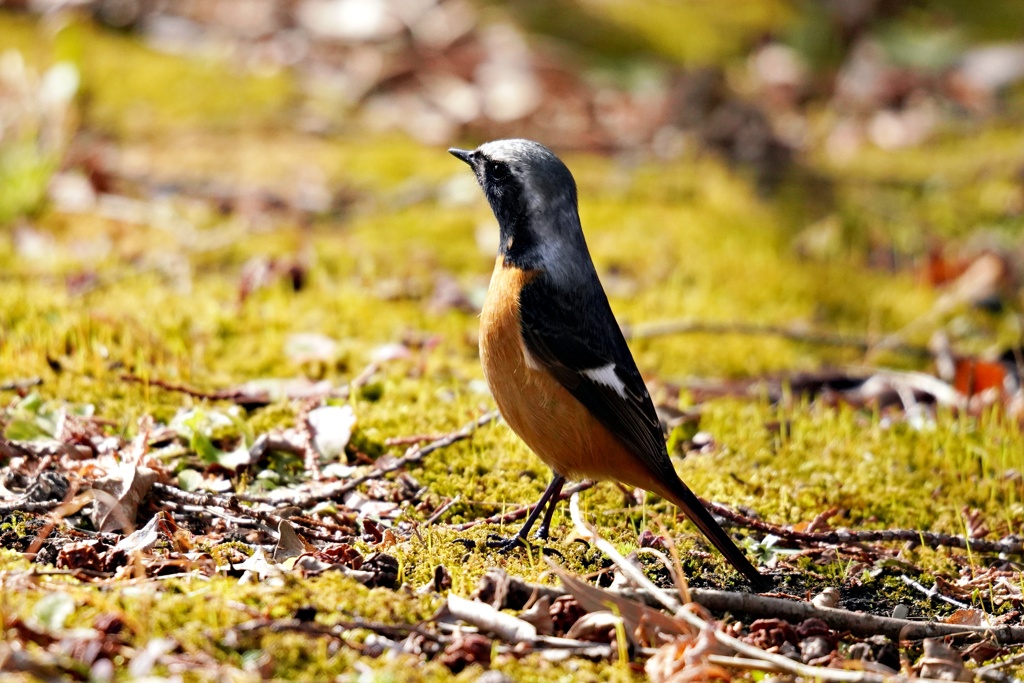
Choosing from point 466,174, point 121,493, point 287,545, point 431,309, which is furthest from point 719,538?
point 466,174

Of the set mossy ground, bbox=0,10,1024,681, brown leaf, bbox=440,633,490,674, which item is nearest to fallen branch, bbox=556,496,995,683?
mossy ground, bbox=0,10,1024,681

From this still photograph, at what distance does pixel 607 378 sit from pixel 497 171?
1011 millimetres

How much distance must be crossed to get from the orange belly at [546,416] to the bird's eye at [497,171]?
60 centimetres

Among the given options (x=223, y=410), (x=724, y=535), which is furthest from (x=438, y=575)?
(x=223, y=410)

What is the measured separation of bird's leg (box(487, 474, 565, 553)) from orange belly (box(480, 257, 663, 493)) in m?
0.06

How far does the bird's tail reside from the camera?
139 inches

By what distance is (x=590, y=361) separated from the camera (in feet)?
13.0

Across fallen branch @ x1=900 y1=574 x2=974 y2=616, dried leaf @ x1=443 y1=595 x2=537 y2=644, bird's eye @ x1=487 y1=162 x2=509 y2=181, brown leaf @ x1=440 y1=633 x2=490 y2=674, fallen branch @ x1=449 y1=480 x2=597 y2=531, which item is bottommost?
fallen branch @ x1=900 y1=574 x2=974 y2=616

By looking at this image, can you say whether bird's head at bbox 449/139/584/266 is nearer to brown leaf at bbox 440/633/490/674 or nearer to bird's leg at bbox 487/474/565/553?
bird's leg at bbox 487/474/565/553

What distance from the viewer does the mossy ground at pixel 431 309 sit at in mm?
3516

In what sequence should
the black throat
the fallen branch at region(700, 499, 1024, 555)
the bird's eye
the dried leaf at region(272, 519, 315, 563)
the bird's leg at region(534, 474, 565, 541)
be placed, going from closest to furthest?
the dried leaf at region(272, 519, 315, 563) → the bird's leg at region(534, 474, 565, 541) → the fallen branch at region(700, 499, 1024, 555) → the black throat → the bird's eye

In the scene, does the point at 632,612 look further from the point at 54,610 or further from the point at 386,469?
the point at 54,610

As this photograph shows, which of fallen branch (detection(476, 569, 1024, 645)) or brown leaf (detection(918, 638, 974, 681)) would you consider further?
fallen branch (detection(476, 569, 1024, 645))

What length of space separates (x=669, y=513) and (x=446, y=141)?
5346mm
